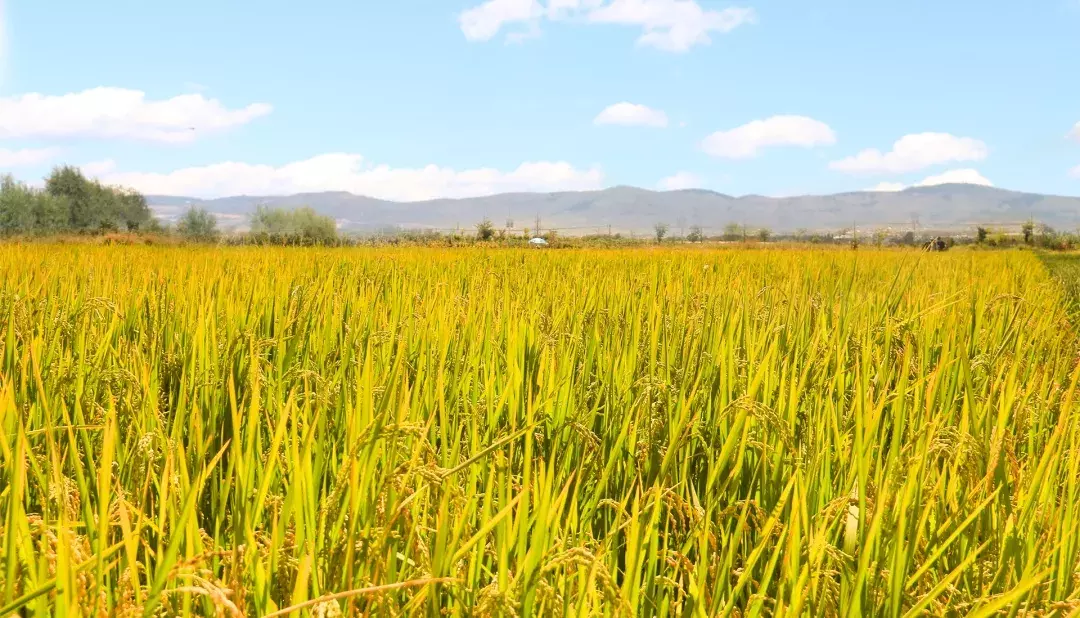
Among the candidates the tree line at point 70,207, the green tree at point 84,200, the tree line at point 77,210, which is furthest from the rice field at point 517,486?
the green tree at point 84,200

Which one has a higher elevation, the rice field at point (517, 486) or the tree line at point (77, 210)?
the tree line at point (77, 210)

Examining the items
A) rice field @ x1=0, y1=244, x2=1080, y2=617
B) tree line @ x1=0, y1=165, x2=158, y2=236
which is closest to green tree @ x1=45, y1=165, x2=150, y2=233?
tree line @ x1=0, y1=165, x2=158, y2=236

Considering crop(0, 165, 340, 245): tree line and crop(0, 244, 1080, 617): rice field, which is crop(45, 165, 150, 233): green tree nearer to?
crop(0, 165, 340, 245): tree line

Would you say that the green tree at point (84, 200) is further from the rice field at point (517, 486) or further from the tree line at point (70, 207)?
the rice field at point (517, 486)

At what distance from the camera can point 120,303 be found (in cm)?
289

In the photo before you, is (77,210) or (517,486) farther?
(77,210)

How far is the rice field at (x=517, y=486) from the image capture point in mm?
939

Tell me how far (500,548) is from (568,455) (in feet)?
1.75

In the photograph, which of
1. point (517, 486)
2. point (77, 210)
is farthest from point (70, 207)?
point (517, 486)

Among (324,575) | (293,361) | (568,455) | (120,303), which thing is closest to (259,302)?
(120,303)

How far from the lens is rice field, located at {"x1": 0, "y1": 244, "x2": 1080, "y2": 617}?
939 millimetres

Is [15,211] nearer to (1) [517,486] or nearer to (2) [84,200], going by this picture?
(2) [84,200]

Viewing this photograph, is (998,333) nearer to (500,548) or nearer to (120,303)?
(500,548)

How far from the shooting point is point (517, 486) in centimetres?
138
